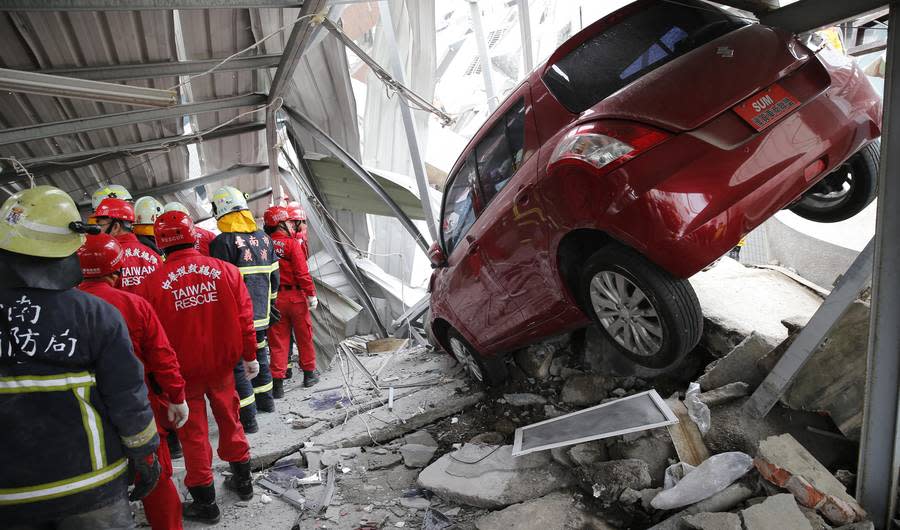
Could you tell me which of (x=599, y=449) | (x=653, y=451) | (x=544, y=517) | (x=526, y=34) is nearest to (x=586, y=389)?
(x=599, y=449)

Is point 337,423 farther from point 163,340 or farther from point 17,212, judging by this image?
point 17,212

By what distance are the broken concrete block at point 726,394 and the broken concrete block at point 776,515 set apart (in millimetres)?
734

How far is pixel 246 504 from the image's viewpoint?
379cm

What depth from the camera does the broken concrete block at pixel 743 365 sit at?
10.2ft

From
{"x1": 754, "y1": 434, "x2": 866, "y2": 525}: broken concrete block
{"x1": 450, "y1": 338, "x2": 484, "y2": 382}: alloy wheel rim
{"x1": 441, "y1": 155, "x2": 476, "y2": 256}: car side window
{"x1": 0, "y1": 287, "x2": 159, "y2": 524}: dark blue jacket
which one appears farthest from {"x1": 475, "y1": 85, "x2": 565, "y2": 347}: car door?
{"x1": 0, "y1": 287, "x2": 159, "y2": 524}: dark blue jacket

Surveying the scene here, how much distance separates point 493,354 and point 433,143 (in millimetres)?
10255

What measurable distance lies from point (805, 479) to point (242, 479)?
11.0 ft

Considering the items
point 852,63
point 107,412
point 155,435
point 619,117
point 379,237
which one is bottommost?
point 379,237

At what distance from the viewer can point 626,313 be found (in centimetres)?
287

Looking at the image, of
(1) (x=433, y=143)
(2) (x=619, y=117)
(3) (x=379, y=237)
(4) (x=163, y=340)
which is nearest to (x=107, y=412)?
(4) (x=163, y=340)

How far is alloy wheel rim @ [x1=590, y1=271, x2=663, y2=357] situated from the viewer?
2775mm

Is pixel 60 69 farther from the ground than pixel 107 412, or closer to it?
farther from the ground

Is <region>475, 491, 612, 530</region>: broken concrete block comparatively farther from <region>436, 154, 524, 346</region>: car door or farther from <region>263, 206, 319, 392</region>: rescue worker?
<region>263, 206, 319, 392</region>: rescue worker

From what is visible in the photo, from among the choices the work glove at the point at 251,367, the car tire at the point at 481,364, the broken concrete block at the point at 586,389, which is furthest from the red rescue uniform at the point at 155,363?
the broken concrete block at the point at 586,389
